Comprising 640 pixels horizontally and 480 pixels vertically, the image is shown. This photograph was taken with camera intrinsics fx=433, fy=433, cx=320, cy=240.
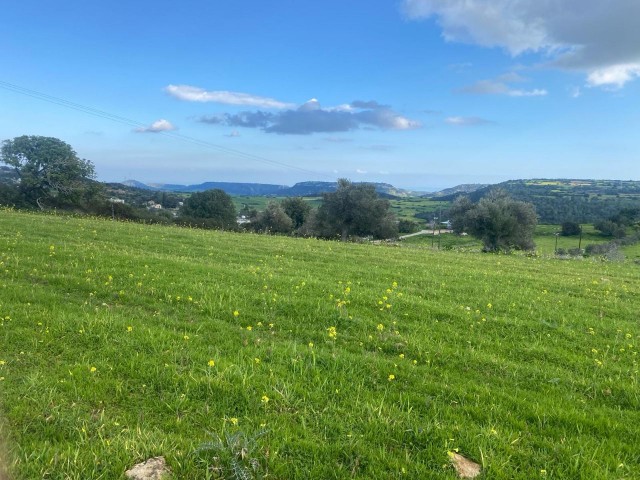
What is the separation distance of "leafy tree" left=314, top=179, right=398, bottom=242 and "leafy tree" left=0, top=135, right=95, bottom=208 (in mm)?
32204

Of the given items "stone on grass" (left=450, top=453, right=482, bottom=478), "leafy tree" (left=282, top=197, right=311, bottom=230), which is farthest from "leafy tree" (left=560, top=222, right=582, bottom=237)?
"stone on grass" (left=450, top=453, right=482, bottom=478)

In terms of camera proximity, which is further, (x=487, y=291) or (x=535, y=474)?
(x=487, y=291)

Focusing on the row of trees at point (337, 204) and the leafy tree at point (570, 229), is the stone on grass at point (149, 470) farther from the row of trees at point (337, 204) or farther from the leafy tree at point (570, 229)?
the leafy tree at point (570, 229)

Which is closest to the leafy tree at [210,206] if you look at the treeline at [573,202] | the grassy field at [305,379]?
the treeline at [573,202]

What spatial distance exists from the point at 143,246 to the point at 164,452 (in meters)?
16.8

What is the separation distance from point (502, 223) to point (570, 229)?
4978cm

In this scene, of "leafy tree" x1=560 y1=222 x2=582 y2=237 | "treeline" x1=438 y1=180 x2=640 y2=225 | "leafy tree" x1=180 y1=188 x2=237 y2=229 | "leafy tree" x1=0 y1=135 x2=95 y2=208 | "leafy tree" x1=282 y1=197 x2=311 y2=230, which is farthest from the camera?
"treeline" x1=438 y1=180 x2=640 y2=225

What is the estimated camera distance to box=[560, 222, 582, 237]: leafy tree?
9636 cm

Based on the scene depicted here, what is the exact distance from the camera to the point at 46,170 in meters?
52.2

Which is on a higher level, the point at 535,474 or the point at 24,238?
the point at 24,238

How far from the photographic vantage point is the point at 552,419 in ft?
18.2

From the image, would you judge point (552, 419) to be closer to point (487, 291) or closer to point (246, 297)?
point (246, 297)

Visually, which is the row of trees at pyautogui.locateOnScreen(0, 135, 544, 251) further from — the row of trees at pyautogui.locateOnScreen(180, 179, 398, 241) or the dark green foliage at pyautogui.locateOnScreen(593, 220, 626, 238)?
the dark green foliage at pyautogui.locateOnScreen(593, 220, 626, 238)

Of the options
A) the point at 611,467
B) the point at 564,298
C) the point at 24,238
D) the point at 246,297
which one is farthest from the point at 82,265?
the point at 564,298
